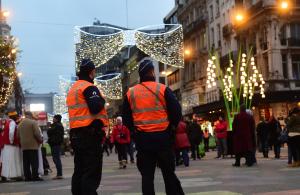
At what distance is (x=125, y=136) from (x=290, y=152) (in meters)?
6.26

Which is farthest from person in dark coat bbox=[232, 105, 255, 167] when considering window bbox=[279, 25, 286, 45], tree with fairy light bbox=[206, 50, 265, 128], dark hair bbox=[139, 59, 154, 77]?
window bbox=[279, 25, 286, 45]

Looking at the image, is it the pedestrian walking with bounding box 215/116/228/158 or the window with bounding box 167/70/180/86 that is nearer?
the pedestrian walking with bounding box 215/116/228/158

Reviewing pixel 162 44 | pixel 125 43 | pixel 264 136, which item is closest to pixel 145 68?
pixel 264 136

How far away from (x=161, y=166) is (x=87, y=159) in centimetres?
93

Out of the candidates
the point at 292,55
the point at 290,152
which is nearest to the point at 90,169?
the point at 290,152

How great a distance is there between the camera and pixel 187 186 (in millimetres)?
11375

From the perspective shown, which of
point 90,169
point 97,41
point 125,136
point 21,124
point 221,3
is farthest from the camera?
point 221,3

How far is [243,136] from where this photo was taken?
56.2 ft

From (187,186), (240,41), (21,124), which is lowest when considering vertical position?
(187,186)

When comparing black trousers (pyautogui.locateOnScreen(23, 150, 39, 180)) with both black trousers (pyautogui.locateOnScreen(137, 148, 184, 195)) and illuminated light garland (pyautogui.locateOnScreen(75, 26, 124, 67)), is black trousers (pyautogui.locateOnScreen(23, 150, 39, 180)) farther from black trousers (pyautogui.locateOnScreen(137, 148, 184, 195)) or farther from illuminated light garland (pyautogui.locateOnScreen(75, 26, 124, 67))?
illuminated light garland (pyautogui.locateOnScreen(75, 26, 124, 67))

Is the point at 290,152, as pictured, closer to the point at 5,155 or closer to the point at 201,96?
the point at 5,155

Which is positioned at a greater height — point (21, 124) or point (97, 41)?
point (97, 41)

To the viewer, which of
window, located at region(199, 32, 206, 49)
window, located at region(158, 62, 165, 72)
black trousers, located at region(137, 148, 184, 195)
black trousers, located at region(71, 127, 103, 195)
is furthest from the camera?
window, located at region(158, 62, 165, 72)

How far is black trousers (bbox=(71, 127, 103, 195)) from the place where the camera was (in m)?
7.11
